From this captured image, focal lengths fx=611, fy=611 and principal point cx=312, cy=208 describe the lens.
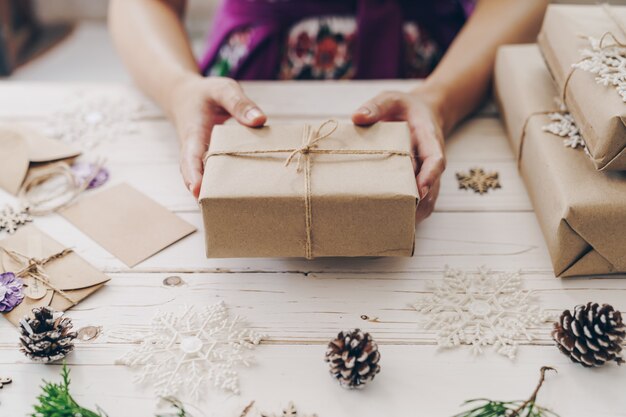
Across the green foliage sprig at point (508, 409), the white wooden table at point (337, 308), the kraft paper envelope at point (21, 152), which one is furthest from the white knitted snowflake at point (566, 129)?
the kraft paper envelope at point (21, 152)

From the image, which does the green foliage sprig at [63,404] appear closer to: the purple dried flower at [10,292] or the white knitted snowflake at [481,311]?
the purple dried flower at [10,292]

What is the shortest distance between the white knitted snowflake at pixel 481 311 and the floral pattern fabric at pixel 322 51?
2.12 feet

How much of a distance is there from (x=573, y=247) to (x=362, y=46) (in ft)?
2.19

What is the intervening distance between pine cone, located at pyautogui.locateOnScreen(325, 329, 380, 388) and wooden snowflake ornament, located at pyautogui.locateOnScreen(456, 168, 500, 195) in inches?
15.9

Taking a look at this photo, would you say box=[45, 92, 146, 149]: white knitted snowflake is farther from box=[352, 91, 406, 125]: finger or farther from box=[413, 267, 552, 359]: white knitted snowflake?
box=[413, 267, 552, 359]: white knitted snowflake

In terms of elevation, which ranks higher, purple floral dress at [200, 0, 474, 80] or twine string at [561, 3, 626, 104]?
twine string at [561, 3, 626, 104]

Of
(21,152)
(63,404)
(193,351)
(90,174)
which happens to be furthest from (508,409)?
(21,152)

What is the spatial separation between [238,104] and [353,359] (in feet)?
1.46

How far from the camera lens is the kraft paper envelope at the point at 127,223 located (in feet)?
2.97

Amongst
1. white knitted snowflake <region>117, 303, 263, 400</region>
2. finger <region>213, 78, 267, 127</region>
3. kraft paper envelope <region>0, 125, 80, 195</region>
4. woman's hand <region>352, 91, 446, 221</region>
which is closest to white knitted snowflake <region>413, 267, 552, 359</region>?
woman's hand <region>352, 91, 446, 221</region>

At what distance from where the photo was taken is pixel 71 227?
3.09 feet

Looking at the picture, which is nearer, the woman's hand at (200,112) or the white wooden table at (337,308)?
the white wooden table at (337,308)

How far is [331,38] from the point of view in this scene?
132 centimetres

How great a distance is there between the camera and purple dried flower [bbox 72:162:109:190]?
102 centimetres
